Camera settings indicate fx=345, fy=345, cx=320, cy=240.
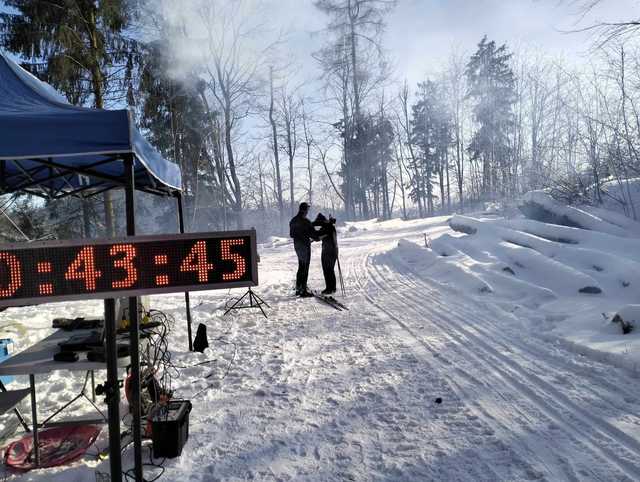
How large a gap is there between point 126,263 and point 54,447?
2360mm

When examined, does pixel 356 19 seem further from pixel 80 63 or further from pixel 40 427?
pixel 40 427

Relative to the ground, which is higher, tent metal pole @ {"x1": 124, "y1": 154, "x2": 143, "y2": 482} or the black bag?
tent metal pole @ {"x1": 124, "y1": 154, "x2": 143, "y2": 482}

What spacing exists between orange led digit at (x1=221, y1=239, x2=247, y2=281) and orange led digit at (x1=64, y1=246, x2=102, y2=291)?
2.30 ft

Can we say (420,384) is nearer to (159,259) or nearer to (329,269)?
(159,259)

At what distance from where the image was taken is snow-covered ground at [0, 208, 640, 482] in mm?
2656

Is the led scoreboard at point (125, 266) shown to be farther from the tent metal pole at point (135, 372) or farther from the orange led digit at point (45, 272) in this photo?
the tent metal pole at point (135, 372)

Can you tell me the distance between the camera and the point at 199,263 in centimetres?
208

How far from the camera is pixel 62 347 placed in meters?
3.03

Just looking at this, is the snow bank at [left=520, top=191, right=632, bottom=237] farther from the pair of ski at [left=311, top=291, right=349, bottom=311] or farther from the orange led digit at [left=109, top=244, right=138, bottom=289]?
the orange led digit at [left=109, top=244, right=138, bottom=289]

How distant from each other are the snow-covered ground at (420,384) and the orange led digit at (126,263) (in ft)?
5.36

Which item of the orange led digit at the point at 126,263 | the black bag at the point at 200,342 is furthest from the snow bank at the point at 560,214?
the orange led digit at the point at 126,263

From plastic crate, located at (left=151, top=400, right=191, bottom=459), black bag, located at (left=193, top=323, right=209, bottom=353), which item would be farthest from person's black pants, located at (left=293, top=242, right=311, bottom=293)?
plastic crate, located at (left=151, top=400, right=191, bottom=459)

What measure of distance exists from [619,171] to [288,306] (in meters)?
11.1

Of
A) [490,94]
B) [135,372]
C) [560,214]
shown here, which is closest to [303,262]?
[135,372]
